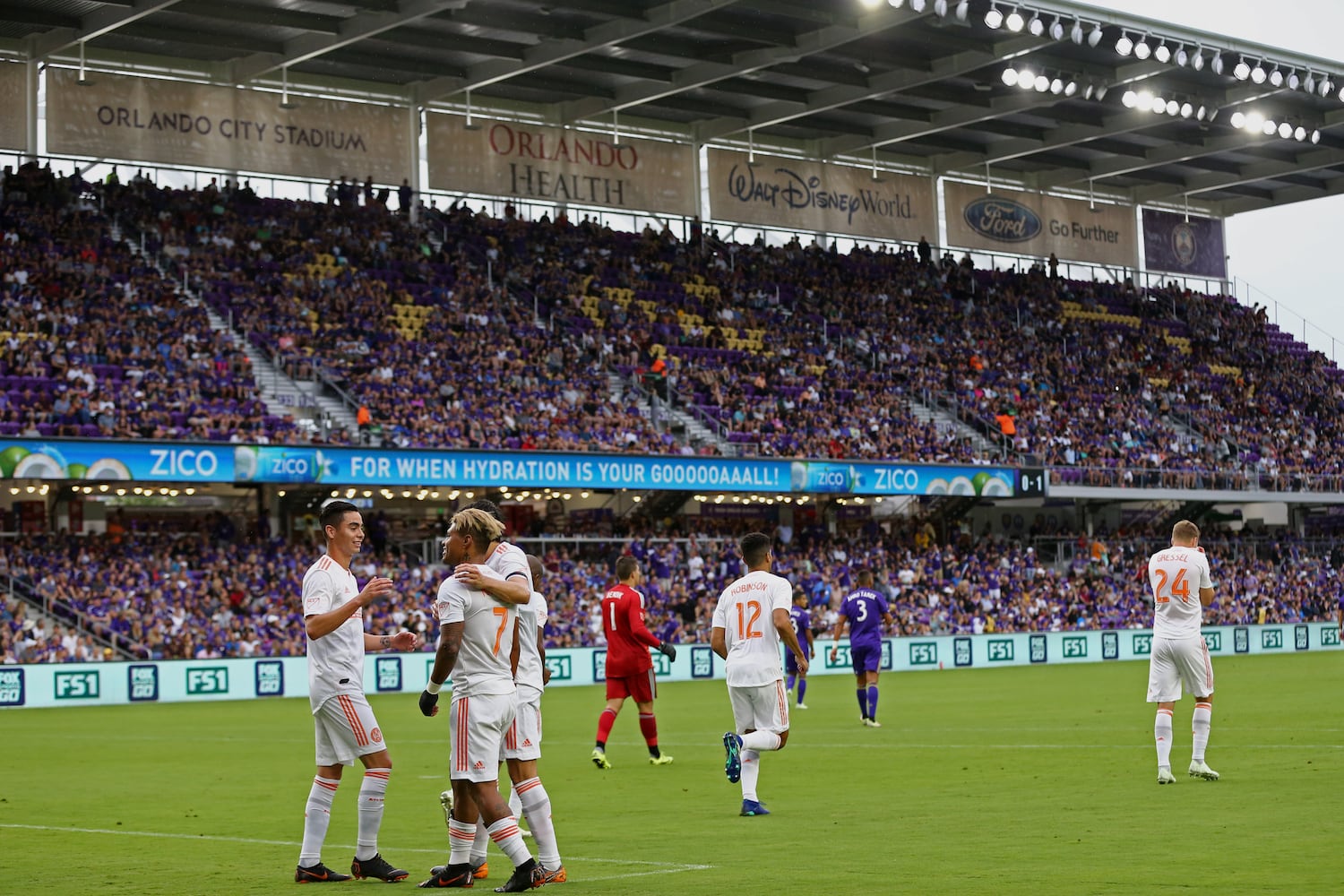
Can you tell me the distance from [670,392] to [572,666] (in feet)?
45.4

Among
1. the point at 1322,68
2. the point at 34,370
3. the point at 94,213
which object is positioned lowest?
the point at 34,370

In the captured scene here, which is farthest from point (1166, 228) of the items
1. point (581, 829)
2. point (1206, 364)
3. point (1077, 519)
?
point (581, 829)

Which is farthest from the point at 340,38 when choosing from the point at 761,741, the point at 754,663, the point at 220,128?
the point at 761,741

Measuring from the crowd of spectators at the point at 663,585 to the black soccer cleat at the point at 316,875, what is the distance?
831 inches

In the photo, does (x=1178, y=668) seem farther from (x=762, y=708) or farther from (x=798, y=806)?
(x=762, y=708)

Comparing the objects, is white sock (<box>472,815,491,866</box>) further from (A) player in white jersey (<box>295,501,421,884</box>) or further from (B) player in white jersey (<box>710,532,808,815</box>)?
(B) player in white jersey (<box>710,532,808,815</box>)

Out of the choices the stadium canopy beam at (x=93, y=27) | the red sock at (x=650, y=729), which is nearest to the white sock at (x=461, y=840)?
the red sock at (x=650, y=729)

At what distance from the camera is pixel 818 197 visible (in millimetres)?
62500

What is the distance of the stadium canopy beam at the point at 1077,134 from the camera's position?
2208 inches

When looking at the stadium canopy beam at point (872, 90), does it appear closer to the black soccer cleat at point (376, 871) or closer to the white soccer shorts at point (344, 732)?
the white soccer shorts at point (344, 732)

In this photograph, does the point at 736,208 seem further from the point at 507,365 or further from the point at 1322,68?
the point at 1322,68

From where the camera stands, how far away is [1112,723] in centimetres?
2336

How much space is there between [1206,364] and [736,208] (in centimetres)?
2089

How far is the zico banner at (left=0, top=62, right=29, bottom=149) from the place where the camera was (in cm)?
4709
